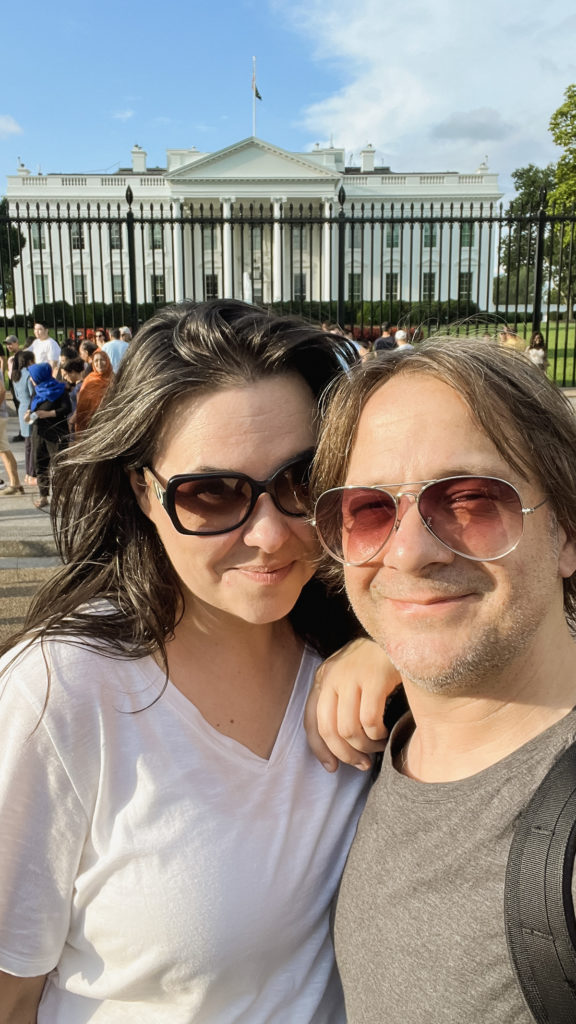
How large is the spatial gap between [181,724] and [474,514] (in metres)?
0.68

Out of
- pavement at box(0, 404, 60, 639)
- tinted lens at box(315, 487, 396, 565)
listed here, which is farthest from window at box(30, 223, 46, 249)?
tinted lens at box(315, 487, 396, 565)

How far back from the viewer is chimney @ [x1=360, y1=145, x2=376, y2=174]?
214 ft

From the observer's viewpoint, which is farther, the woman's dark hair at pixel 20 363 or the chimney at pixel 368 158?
the chimney at pixel 368 158

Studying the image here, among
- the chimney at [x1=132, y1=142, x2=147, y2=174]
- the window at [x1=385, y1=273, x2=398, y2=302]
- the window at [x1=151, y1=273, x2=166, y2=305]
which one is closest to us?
the window at [x1=385, y1=273, x2=398, y2=302]

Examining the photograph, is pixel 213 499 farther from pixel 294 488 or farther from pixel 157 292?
pixel 157 292

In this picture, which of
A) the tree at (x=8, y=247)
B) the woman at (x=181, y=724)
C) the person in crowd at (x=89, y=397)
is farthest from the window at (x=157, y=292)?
the woman at (x=181, y=724)

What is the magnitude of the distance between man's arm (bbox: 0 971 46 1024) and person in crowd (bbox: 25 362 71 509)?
775cm

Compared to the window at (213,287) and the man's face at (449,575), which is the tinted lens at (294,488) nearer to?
the man's face at (449,575)

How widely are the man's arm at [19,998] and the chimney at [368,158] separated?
2790 inches

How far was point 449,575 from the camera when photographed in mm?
1326

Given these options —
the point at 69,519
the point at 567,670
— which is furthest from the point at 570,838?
the point at 69,519

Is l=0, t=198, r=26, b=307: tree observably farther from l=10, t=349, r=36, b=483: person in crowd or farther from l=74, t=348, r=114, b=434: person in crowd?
l=74, t=348, r=114, b=434: person in crowd

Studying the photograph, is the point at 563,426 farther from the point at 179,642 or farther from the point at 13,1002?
the point at 13,1002

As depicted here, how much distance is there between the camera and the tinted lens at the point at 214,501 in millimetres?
1524
